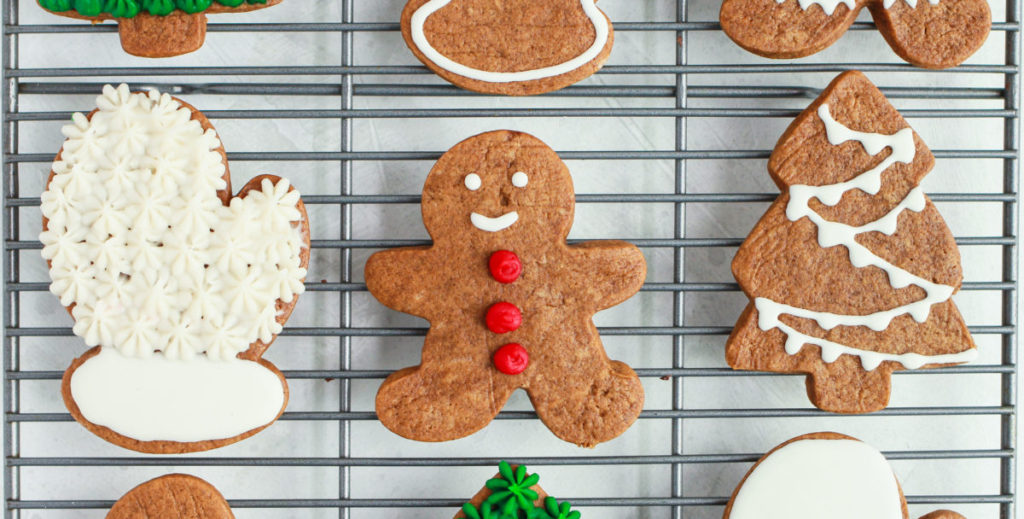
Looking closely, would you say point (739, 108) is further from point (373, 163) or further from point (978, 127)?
point (373, 163)

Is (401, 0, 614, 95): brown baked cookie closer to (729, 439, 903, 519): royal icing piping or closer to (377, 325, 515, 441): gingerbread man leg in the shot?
(377, 325, 515, 441): gingerbread man leg

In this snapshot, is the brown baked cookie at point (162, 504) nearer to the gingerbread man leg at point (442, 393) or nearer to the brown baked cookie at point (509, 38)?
the gingerbread man leg at point (442, 393)

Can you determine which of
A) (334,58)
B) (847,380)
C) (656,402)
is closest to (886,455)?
(847,380)

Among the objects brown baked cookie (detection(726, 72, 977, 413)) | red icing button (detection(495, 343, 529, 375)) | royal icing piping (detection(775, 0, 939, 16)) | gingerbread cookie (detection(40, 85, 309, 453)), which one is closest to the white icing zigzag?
gingerbread cookie (detection(40, 85, 309, 453))

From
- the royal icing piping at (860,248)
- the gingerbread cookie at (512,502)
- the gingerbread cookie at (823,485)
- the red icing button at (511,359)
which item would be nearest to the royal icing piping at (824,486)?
the gingerbread cookie at (823,485)

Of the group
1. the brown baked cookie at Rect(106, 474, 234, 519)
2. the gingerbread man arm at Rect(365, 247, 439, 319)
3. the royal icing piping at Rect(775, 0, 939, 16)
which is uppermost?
the royal icing piping at Rect(775, 0, 939, 16)
